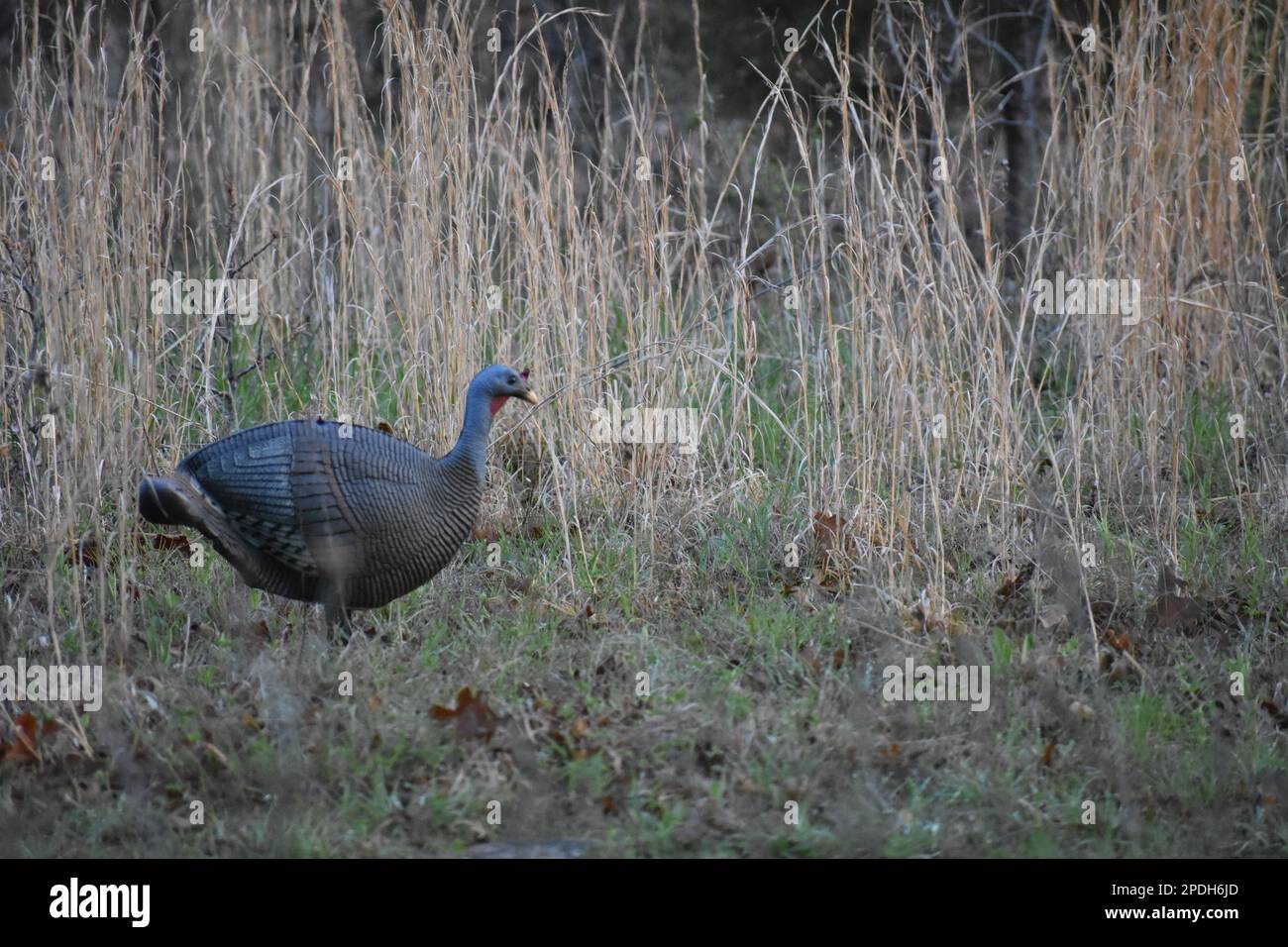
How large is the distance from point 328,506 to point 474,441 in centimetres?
50

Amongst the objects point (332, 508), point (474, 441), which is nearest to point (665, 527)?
point (474, 441)

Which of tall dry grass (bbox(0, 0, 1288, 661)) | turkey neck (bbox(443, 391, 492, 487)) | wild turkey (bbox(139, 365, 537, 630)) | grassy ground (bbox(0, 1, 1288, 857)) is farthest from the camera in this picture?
tall dry grass (bbox(0, 0, 1288, 661))

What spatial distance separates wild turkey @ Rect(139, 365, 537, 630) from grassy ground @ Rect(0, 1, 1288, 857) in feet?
0.69

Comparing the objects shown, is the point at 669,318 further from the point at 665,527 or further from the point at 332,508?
the point at 332,508

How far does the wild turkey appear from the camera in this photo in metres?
3.86

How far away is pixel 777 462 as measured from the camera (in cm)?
564

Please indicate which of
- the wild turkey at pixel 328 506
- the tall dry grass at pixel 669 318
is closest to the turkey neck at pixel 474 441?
the wild turkey at pixel 328 506

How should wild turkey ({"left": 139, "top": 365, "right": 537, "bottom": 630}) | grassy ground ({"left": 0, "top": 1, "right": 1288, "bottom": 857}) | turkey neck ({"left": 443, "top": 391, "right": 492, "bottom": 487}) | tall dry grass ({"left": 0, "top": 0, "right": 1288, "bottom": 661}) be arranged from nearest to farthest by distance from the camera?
1. grassy ground ({"left": 0, "top": 1, "right": 1288, "bottom": 857})
2. wild turkey ({"left": 139, "top": 365, "right": 537, "bottom": 630})
3. turkey neck ({"left": 443, "top": 391, "right": 492, "bottom": 487})
4. tall dry grass ({"left": 0, "top": 0, "right": 1288, "bottom": 661})

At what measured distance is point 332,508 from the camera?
12.6ft

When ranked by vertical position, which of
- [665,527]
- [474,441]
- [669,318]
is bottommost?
[665,527]

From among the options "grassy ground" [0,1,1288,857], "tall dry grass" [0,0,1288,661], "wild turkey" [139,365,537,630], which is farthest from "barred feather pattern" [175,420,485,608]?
"tall dry grass" [0,0,1288,661]

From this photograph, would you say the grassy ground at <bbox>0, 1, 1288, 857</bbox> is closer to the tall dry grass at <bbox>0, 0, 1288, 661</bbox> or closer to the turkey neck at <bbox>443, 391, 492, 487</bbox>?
the tall dry grass at <bbox>0, 0, 1288, 661</bbox>

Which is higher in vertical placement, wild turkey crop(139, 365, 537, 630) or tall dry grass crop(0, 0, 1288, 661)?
tall dry grass crop(0, 0, 1288, 661)
